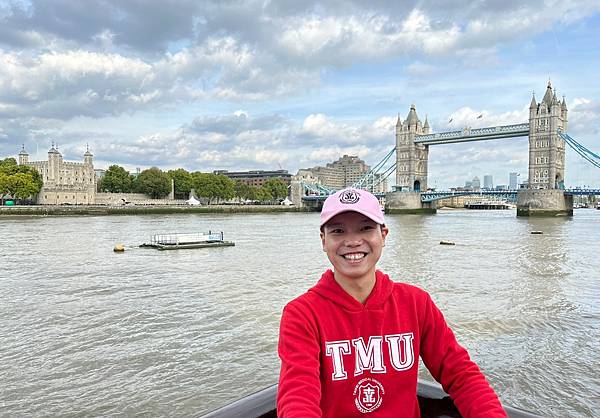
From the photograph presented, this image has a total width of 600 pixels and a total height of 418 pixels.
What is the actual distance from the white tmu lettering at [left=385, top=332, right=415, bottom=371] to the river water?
2.55 meters

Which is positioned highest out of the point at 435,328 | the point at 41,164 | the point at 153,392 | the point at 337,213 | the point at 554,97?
the point at 554,97

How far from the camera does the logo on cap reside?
1672mm

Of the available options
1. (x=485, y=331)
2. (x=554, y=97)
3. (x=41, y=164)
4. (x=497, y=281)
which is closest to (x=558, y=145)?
(x=554, y=97)

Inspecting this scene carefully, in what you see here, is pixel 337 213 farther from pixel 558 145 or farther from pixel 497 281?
pixel 558 145

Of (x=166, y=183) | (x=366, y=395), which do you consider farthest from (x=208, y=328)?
(x=166, y=183)

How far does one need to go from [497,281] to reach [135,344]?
26.9 feet

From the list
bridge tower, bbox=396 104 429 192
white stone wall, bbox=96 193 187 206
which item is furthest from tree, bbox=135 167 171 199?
bridge tower, bbox=396 104 429 192

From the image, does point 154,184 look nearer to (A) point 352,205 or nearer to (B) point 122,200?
(B) point 122,200

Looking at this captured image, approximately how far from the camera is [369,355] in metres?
1.68

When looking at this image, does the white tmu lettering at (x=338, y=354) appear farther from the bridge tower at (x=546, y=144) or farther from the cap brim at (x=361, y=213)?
the bridge tower at (x=546, y=144)

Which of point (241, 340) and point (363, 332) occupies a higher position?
point (363, 332)

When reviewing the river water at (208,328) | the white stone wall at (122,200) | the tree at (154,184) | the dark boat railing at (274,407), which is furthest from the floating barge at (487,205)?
the dark boat railing at (274,407)

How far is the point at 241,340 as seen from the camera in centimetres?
643

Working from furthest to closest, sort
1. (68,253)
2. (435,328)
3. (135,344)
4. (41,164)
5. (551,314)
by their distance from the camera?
(41,164) → (68,253) → (551,314) → (135,344) → (435,328)
